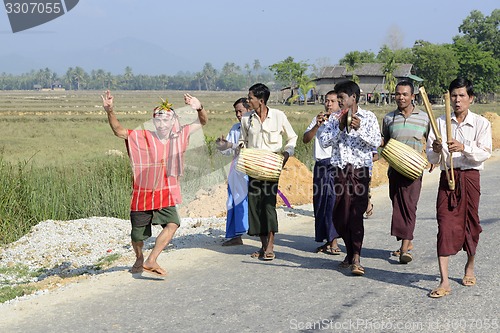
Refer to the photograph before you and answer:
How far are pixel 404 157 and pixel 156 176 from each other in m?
2.48

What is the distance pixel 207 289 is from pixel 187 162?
359 inches

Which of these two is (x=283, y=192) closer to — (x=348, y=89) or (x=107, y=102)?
(x=348, y=89)

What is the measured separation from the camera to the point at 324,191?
8305 mm

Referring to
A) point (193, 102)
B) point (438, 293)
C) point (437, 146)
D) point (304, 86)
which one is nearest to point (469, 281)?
point (438, 293)

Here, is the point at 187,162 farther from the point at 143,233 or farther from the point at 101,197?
the point at 143,233

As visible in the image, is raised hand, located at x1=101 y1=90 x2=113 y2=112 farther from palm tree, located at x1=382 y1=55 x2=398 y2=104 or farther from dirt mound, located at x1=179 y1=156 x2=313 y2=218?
palm tree, located at x1=382 y1=55 x2=398 y2=104

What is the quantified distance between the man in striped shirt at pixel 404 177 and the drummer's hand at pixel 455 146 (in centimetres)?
149

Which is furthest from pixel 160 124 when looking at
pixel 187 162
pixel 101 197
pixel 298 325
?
pixel 187 162

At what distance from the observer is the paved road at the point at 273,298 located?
542cm

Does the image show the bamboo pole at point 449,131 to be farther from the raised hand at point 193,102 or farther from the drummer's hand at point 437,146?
the raised hand at point 193,102

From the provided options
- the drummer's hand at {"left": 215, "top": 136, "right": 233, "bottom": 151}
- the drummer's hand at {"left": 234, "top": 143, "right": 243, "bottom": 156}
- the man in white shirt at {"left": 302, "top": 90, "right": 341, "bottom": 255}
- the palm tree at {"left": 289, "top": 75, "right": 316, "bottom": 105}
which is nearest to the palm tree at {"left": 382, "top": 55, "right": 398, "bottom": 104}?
the palm tree at {"left": 289, "top": 75, "right": 316, "bottom": 105}

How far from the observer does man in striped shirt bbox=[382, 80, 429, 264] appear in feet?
24.7

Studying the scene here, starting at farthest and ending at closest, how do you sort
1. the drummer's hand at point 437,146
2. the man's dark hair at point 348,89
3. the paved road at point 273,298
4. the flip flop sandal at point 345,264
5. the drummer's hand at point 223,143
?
the drummer's hand at point 223,143 → the flip flop sandal at point 345,264 → the man's dark hair at point 348,89 → the drummer's hand at point 437,146 → the paved road at point 273,298

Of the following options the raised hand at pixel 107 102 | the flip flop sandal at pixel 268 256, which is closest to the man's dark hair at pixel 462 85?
the flip flop sandal at pixel 268 256
